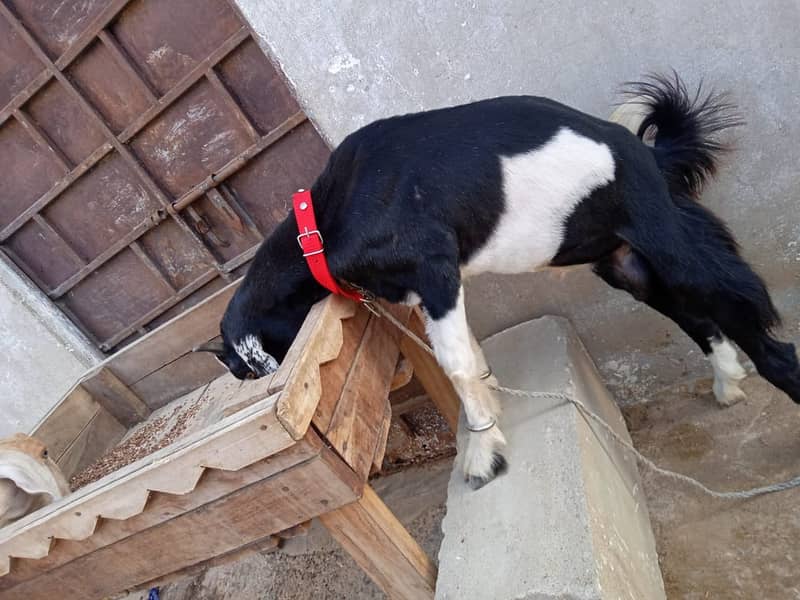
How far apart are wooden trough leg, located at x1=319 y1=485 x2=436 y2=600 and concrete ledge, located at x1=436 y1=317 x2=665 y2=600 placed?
87 mm

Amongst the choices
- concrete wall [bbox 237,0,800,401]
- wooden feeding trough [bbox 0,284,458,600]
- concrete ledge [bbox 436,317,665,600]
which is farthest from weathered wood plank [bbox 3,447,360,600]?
concrete wall [bbox 237,0,800,401]

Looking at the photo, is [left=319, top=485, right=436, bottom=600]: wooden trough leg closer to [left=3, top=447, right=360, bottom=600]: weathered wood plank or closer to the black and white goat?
[left=3, top=447, right=360, bottom=600]: weathered wood plank

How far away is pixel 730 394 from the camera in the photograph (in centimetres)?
196

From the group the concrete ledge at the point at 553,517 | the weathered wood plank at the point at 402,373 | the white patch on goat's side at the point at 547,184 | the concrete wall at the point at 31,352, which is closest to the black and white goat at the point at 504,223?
the white patch on goat's side at the point at 547,184

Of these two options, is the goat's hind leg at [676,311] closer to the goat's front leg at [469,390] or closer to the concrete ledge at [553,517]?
the concrete ledge at [553,517]

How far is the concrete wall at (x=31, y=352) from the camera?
9.12ft

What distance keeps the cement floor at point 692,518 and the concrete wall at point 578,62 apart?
33 centimetres

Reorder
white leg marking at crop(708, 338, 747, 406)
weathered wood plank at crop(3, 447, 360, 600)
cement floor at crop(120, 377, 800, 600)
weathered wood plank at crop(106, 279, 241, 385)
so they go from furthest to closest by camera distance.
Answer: weathered wood plank at crop(106, 279, 241, 385), white leg marking at crop(708, 338, 747, 406), cement floor at crop(120, 377, 800, 600), weathered wood plank at crop(3, 447, 360, 600)

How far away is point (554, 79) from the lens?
188 centimetres

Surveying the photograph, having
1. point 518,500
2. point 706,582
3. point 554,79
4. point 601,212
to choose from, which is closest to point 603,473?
point 518,500

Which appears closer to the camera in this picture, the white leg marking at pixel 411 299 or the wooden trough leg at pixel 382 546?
the wooden trough leg at pixel 382 546

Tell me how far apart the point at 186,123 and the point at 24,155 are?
2.80 ft

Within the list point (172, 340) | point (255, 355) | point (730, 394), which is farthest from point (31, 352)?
point (730, 394)

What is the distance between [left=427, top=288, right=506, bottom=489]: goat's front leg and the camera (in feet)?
5.03
